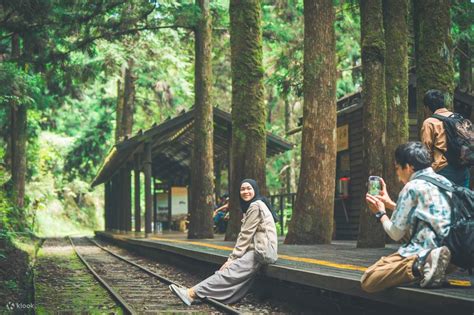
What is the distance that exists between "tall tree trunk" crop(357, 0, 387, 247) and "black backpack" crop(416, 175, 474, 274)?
800cm

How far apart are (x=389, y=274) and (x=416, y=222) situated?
0.49 m

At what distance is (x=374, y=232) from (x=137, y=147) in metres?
14.0

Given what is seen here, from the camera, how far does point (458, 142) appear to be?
7.66 m

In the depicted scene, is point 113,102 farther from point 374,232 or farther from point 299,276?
point 299,276

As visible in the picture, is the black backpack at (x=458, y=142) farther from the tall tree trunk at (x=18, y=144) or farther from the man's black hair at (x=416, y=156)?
the tall tree trunk at (x=18, y=144)

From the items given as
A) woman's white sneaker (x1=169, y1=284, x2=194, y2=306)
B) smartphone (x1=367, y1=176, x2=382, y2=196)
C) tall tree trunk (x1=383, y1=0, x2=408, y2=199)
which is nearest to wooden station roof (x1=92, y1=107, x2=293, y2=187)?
tall tree trunk (x1=383, y1=0, x2=408, y2=199)

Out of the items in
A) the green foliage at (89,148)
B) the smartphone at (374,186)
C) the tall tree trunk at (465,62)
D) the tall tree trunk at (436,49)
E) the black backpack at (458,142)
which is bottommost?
the smartphone at (374,186)

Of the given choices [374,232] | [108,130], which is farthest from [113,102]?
[374,232]

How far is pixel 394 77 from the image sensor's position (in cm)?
1609

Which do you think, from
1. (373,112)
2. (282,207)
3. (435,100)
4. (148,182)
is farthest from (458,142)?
(148,182)

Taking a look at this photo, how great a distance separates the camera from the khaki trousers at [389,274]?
20.6ft

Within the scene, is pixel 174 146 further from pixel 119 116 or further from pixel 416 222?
pixel 416 222

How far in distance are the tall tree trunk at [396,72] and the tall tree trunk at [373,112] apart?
1730 mm

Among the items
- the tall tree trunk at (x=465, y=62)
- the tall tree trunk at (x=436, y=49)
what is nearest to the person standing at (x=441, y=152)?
the tall tree trunk at (x=436, y=49)
